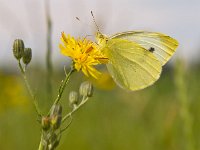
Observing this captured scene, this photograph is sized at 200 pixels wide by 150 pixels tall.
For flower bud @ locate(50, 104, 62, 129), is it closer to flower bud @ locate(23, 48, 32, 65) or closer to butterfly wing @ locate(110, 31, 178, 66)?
flower bud @ locate(23, 48, 32, 65)

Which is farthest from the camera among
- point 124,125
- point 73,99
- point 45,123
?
point 124,125

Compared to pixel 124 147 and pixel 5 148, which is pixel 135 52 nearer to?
pixel 5 148

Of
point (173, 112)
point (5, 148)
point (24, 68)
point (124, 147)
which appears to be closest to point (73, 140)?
point (124, 147)

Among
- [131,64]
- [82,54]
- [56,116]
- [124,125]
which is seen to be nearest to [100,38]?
[131,64]

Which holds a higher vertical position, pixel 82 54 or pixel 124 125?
pixel 82 54

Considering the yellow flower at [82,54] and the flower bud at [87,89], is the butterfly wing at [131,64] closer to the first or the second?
the yellow flower at [82,54]

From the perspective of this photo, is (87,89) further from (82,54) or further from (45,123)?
(45,123)

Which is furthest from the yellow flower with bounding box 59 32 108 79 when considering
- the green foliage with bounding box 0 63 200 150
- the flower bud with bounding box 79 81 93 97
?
the green foliage with bounding box 0 63 200 150
